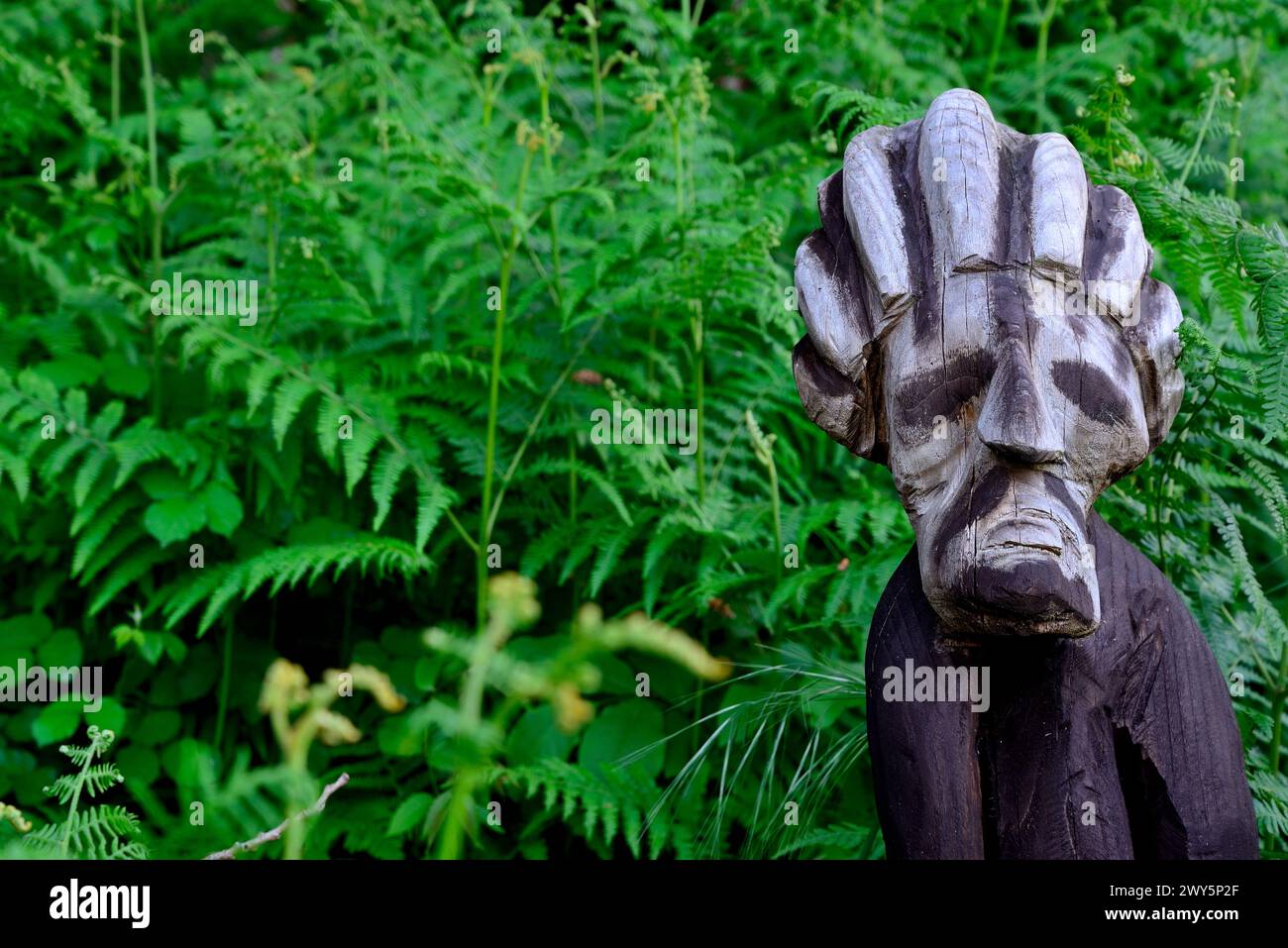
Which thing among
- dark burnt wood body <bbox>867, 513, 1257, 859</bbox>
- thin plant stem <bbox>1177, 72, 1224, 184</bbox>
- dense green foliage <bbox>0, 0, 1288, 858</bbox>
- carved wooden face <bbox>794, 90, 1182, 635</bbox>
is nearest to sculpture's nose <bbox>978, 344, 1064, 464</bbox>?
carved wooden face <bbox>794, 90, 1182, 635</bbox>

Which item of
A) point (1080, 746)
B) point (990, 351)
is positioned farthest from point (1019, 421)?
point (1080, 746)

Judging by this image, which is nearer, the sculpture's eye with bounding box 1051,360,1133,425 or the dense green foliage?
the sculpture's eye with bounding box 1051,360,1133,425

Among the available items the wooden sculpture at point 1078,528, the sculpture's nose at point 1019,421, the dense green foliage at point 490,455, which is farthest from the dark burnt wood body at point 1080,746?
the dense green foliage at point 490,455

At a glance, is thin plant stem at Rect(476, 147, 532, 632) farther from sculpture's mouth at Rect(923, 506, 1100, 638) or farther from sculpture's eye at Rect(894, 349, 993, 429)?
sculpture's mouth at Rect(923, 506, 1100, 638)

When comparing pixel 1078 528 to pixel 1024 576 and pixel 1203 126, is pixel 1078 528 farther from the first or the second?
pixel 1203 126

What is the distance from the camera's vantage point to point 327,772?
421 cm

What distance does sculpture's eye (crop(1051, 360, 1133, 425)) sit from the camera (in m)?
2.40

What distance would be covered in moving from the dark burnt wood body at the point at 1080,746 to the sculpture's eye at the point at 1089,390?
20 cm

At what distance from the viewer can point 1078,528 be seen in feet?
7.62

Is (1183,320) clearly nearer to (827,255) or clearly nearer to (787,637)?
(827,255)

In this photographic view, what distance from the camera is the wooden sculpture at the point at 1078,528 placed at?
2.41 m

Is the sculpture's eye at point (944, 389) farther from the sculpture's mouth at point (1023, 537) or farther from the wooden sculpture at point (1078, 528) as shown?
the sculpture's mouth at point (1023, 537)

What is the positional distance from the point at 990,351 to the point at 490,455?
1.97 m

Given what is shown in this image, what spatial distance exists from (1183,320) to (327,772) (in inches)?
107
